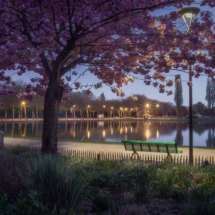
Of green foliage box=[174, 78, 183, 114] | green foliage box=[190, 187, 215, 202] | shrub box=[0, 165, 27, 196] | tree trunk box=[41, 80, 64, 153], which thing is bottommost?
green foliage box=[190, 187, 215, 202]

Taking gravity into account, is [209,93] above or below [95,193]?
above

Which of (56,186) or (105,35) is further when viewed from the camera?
(105,35)

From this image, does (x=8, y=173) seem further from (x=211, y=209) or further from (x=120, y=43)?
(x=120, y=43)

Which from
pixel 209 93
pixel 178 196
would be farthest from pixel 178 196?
pixel 209 93

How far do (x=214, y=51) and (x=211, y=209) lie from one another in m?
5.32

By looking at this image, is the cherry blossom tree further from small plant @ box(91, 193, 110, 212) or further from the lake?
the lake

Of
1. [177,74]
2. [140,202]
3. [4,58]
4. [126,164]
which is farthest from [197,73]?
[4,58]

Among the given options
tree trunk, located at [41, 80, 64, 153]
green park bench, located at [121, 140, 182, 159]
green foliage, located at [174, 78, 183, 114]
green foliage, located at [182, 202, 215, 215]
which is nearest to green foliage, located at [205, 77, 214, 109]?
green foliage, located at [174, 78, 183, 114]

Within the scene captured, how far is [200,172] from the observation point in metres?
6.62

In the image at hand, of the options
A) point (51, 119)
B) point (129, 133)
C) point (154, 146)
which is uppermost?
point (51, 119)

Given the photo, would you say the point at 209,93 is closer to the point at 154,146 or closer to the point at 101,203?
the point at 154,146

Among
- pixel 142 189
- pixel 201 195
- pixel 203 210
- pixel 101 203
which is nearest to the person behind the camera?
pixel 203 210

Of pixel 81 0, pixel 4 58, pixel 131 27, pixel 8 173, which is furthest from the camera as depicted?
pixel 4 58

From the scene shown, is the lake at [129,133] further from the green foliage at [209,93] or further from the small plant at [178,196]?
the green foliage at [209,93]
